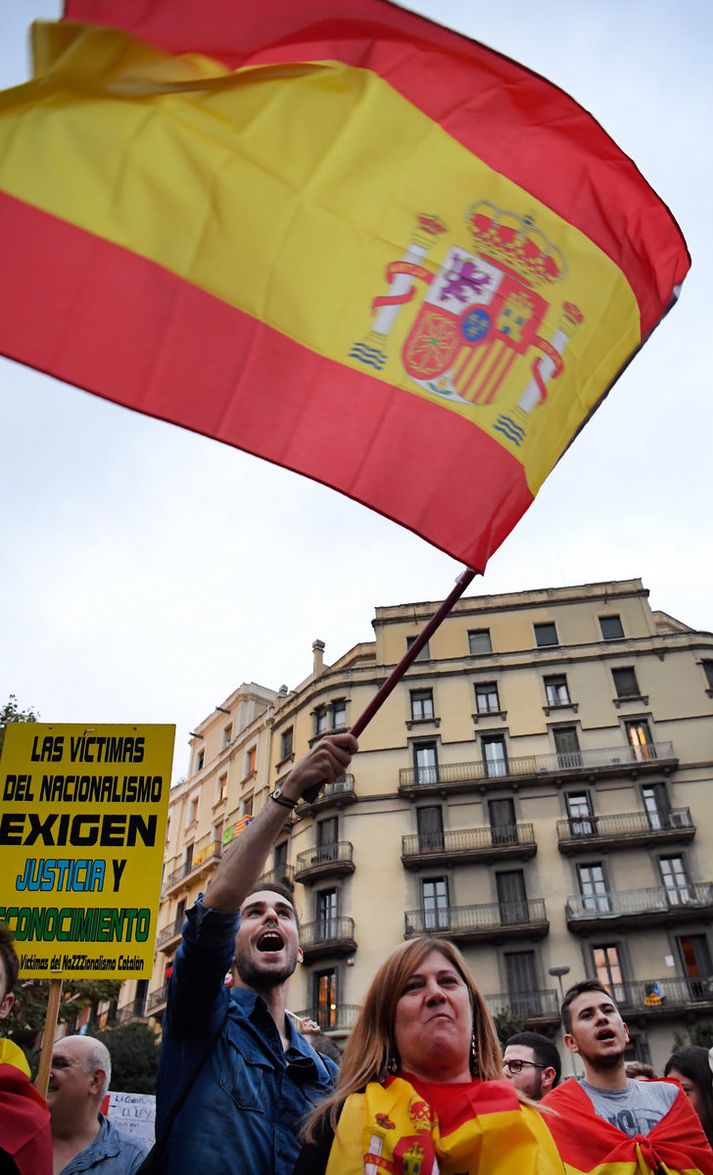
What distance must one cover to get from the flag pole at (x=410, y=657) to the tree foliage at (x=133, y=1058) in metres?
29.8

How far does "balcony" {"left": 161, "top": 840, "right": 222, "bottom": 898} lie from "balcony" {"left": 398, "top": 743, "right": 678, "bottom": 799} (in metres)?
11.0

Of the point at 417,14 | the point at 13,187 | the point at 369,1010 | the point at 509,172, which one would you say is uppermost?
the point at 417,14

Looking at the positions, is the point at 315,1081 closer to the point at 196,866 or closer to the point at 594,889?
the point at 594,889

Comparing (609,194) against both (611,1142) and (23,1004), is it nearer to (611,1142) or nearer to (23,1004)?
(611,1142)

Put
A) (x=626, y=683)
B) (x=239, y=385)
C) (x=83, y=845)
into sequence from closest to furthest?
(x=239, y=385), (x=83, y=845), (x=626, y=683)

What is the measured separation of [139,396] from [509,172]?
2164 mm

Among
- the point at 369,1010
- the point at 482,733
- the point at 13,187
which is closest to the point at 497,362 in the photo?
the point at 13,187

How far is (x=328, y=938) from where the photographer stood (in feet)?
104

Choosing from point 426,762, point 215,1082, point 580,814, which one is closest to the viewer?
point 215,1082

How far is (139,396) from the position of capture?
3.53 meters

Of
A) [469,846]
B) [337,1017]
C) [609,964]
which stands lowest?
[337,1017]

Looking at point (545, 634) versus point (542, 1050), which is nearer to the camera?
point (542, 1050)

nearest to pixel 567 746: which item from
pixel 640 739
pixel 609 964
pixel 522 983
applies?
pixel 640 739

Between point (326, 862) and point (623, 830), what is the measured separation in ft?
34.5
